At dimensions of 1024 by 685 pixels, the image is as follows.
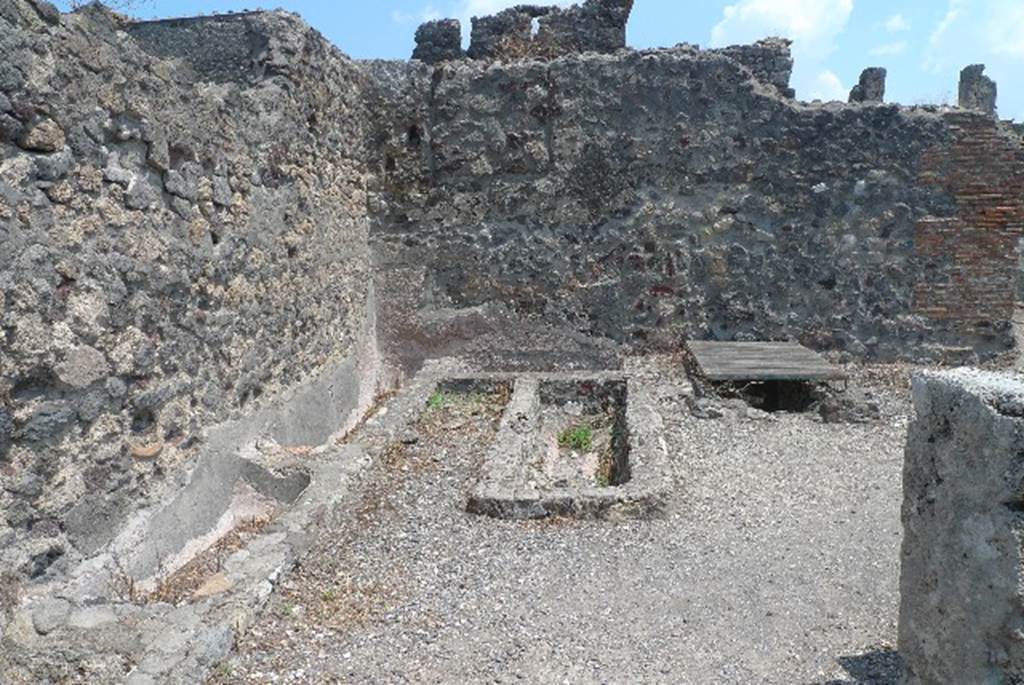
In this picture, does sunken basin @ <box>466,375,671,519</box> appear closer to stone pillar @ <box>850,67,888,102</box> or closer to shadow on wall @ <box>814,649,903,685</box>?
shadow on wall @ <box>814,649,903,685</box>

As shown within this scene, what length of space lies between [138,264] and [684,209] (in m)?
5.84

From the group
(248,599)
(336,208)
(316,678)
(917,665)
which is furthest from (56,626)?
(336,208)

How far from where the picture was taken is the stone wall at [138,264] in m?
3.41

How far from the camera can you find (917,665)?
258 centimetres

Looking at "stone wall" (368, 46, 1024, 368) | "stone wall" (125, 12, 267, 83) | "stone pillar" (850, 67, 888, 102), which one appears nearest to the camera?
"stone wall" (125, 12, 267, 83)

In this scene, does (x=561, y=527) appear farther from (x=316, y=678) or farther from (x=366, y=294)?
(x=366, y=294)

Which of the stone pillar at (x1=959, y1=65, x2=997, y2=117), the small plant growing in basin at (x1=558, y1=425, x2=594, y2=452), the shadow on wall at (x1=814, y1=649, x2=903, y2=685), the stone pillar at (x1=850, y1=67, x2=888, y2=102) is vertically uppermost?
the stone pillar at (x1=959, y1=65, x2=997, y2=117)

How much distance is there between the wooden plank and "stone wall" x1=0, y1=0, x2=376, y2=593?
340 centimetres

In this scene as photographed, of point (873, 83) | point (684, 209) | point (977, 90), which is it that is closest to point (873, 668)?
point (684, 209)

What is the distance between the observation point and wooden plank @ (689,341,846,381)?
7129mm

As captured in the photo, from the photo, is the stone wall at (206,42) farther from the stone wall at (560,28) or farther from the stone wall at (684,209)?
the stone wall at (560,28)

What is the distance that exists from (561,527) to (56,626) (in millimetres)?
2396

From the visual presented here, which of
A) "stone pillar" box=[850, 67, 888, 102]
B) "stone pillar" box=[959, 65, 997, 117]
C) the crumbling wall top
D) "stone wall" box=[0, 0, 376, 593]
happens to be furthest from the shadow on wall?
"stone pillar" box=[959, 65, 997, 117]

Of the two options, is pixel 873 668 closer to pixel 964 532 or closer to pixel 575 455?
pixel 964 532
